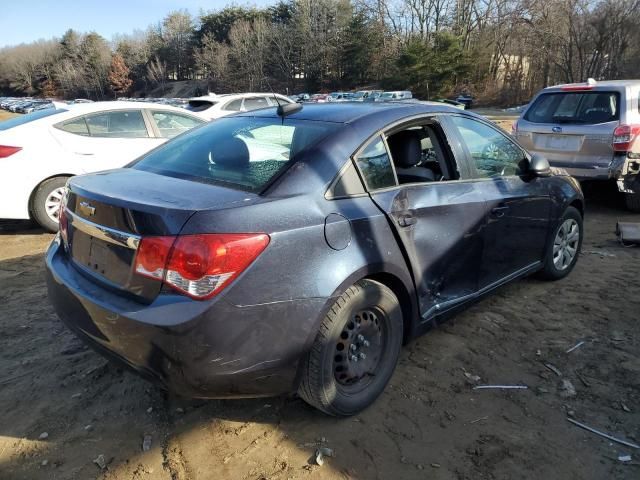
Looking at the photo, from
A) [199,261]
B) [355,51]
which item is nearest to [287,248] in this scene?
[199,261]

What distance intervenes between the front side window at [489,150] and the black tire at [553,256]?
750mm

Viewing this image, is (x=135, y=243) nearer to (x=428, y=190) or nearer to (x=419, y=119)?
(x=428, y=190)

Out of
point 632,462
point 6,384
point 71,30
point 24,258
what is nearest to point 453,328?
point 632,462

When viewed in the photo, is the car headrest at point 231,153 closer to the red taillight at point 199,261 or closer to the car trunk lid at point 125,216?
the car trunk lid at point 125,216

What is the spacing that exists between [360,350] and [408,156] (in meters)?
1.27

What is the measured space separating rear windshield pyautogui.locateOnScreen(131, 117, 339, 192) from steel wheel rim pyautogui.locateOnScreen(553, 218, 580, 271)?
2611mm

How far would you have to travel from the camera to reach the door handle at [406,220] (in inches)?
107

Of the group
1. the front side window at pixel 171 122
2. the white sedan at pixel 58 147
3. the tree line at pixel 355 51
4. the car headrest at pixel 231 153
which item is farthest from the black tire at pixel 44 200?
the tree line at pixel 355 51

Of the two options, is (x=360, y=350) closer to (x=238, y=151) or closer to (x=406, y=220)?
(x=406, y=220)

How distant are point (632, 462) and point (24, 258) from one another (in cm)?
556

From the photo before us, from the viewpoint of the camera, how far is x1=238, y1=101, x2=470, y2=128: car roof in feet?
9.48

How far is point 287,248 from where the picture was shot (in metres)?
2.19

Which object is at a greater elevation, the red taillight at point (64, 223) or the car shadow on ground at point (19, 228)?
the red taillight at point (64, 223)

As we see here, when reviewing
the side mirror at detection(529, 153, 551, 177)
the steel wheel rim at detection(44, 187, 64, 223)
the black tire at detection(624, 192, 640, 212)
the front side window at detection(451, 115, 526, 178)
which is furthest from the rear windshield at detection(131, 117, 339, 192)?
the black tire at detection(624, 192, 640, 212)
